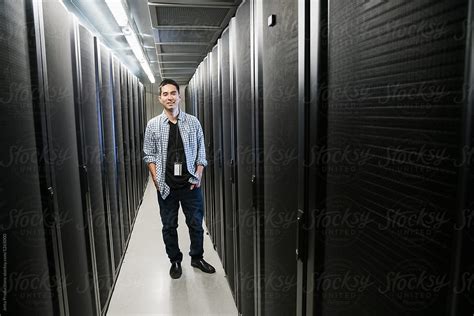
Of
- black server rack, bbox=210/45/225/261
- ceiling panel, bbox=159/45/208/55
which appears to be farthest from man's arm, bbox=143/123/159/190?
ceiling panel, bbox=159/45/208/55

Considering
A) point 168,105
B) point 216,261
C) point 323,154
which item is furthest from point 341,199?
point 216,261

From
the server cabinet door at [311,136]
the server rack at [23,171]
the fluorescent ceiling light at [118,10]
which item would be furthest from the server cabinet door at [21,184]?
the fluorescent ceiling light at [118,10]

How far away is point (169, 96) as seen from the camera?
2.69 metres

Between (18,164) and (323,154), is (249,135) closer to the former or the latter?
(323,154)

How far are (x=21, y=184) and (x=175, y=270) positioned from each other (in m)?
1.98

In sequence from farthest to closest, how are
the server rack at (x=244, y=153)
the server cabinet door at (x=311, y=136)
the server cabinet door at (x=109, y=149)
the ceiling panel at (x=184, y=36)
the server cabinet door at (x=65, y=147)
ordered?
the ceiling panel at (x=184, y=36) → the server cabinet door at (x=109, y=149) → the server rack at (x=244, y=153) → the server cabinet door at (x=65, y=147) → the server cabinet door at (x=311, y=136)

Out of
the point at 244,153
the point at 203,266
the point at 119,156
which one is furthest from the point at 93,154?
the point at 203,266

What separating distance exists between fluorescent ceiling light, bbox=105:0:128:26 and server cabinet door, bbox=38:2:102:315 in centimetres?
130

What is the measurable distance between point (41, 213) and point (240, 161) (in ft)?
3.66

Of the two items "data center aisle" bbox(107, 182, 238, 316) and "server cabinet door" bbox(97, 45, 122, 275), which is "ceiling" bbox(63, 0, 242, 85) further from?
"data center aisle" bbox(107, 182, 238, 316)

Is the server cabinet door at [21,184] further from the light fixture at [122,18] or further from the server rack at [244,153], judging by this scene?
the light fixture at [122,18]

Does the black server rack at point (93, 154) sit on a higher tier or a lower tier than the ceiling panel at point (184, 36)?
lower

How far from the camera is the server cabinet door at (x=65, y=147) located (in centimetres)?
140

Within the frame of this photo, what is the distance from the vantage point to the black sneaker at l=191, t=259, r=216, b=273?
294 centimetres
